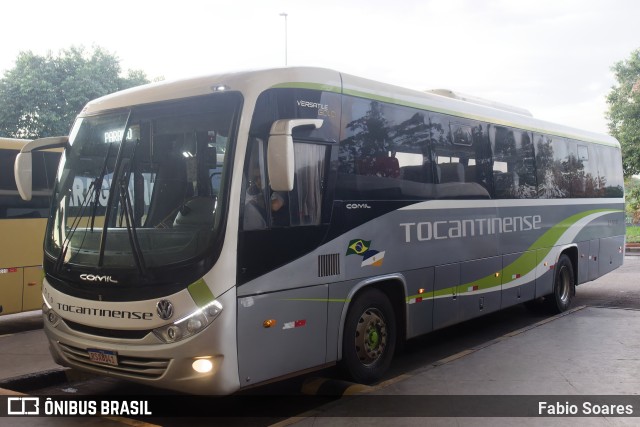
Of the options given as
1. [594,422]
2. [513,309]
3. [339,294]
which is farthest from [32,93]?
[594,422]

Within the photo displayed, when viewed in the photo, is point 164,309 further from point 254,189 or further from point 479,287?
point 479,287

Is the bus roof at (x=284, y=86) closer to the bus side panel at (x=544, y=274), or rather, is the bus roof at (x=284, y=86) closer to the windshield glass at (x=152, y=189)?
the windshield glass at (x=152, y=189)

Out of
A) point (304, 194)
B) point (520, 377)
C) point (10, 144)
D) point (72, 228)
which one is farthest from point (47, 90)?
point (520, 377)

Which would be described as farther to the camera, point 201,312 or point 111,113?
point 111,113

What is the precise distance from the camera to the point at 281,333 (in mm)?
5441

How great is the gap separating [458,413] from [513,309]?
663cm

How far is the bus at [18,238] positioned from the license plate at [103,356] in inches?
181

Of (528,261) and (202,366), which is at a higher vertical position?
(528,261)

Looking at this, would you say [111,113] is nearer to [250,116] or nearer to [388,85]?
[250,116]

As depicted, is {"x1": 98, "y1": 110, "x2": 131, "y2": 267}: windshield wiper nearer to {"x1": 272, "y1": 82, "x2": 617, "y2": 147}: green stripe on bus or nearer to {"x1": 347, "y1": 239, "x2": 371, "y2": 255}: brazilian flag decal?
{"x1": 272, "y1": 82, "x2": 617, "y2": 147}: green stripe on bus

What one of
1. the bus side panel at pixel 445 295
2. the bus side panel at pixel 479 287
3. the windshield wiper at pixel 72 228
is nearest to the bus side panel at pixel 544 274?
the bus side panel at pixel 479 287

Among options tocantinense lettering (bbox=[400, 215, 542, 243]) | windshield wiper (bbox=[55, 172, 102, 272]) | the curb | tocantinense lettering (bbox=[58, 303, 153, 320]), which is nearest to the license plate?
tocantinense lettering (bbox=[58, 303, 153, 320])

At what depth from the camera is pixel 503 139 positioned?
9.33 m

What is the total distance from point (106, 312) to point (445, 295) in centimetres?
423
